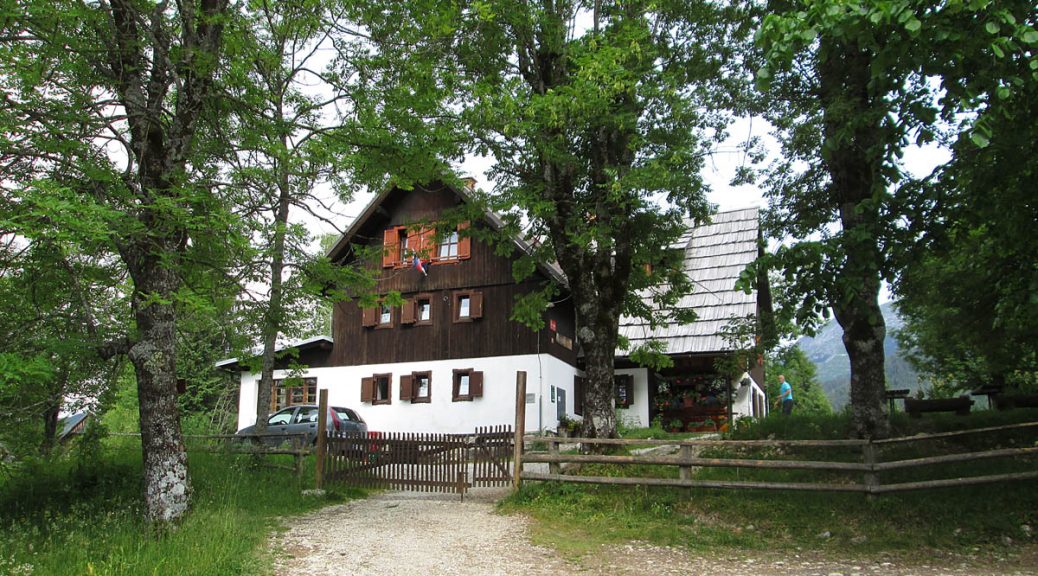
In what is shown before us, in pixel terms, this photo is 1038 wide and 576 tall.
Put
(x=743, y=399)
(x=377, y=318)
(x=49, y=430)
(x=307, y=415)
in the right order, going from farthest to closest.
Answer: (x=743, y=399) → (x=377, y=318) → (x=307, y=415) → (x=49, y=430)

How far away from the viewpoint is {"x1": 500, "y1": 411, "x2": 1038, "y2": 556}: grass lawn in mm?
8906

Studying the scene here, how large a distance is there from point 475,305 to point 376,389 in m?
4.51

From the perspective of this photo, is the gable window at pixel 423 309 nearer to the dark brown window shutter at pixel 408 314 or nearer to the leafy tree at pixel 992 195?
the dark brown window shutter at pixel 408 314

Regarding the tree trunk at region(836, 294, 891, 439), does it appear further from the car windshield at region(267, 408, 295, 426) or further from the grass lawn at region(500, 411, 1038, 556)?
the car windshield at region(267, 408, 295, 426)

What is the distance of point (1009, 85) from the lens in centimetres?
623

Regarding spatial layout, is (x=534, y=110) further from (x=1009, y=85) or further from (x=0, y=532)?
(x=0, y=532)

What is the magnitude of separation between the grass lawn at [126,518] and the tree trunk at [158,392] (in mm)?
405

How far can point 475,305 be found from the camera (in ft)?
77.2

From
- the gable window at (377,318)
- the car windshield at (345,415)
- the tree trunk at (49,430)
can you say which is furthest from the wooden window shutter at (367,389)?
the tree trunk at (49,430)

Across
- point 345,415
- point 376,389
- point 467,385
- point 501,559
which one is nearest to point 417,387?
point 376,389

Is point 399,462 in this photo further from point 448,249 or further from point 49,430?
point 448,249

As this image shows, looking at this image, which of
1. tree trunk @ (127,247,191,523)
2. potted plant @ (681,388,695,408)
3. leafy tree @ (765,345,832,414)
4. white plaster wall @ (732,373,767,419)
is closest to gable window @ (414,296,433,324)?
potted plant @ (681,388,695,408)

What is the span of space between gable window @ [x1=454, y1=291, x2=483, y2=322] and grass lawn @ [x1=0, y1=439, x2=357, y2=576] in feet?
34.5

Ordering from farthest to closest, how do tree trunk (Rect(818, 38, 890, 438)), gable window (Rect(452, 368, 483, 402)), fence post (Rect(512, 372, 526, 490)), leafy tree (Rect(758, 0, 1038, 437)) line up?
gable window (Rect(452, 368, 483, 402))
fence post (Rect(512, 372, 526, 490))
tree trunk (Rect(818, 38, 890, 438))
leafy tree (Rect(758, 0, 1038, 437))
